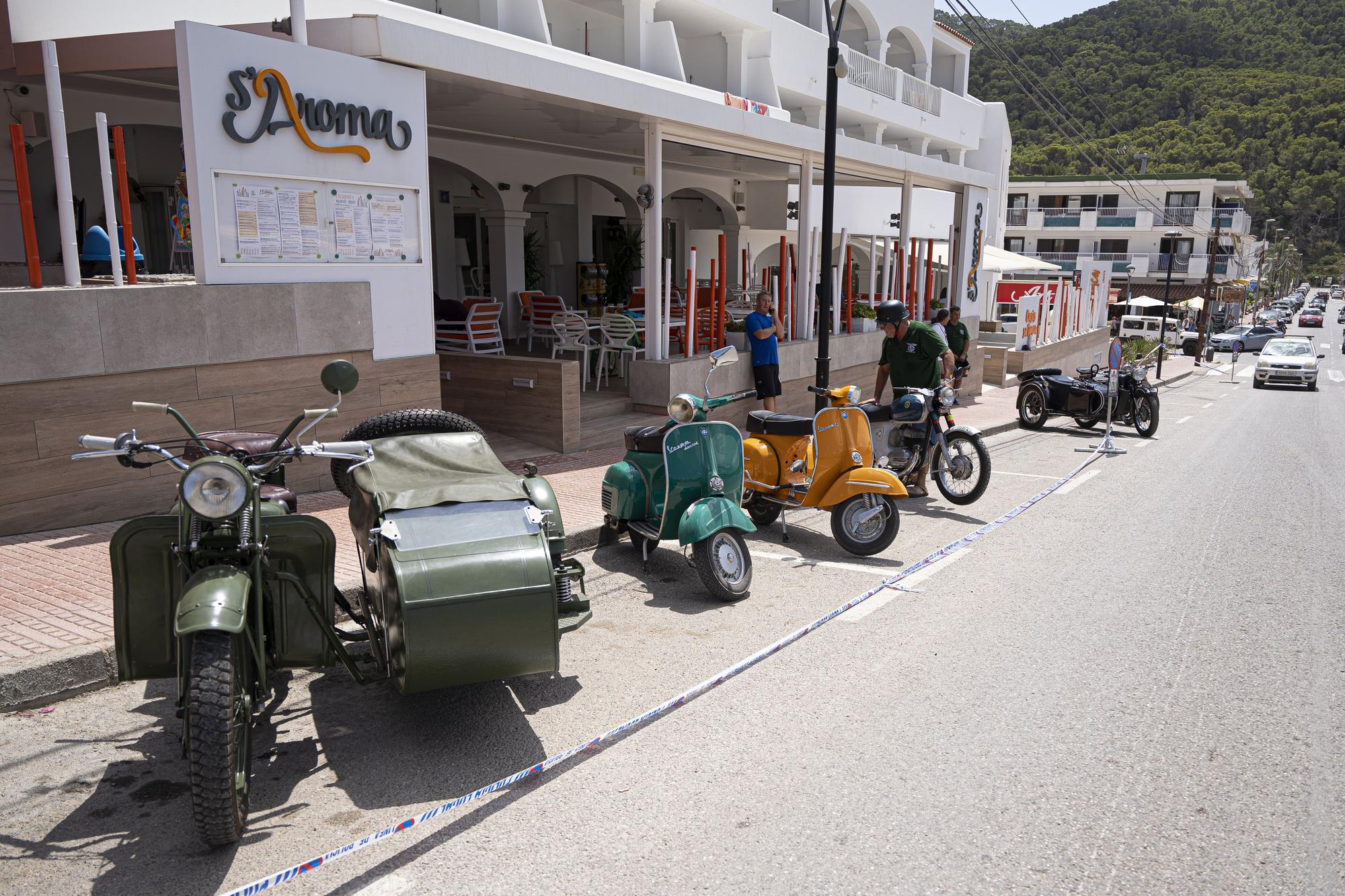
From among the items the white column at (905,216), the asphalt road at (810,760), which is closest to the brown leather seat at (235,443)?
the asphalt road at (810,760)

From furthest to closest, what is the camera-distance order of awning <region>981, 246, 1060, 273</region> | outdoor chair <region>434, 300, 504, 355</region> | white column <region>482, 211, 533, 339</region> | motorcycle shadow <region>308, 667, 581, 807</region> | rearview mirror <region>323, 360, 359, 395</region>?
1. awning <region>981, 246, 1060, 273</region>
2. white column <region>482, 211, 533, 339</region>
3. outdoor chair <region>434, 300, 504, 355</region>
4. rearview mirror <region>323, 360, 359, 395</region>
5. motorcycle shadow <region>308, 667, 581, 807</region>

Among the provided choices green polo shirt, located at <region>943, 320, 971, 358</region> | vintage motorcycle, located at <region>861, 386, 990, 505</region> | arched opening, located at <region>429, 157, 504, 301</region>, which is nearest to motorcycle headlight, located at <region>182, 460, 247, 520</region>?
vintage motorcycle, located at <region>861, 386, 990, 505</region>

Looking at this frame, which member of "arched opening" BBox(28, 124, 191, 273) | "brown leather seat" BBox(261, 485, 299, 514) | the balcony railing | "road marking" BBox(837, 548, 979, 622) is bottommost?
"road marking" BBox(837, 548, 979, 622)

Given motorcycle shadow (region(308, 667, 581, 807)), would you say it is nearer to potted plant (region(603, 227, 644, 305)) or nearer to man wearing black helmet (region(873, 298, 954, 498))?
man wearing black helmet (region(873, 298, 954, 498))

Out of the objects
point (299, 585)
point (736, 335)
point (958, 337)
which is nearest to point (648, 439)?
point (299, 585)

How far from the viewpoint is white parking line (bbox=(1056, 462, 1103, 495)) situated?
10.2m

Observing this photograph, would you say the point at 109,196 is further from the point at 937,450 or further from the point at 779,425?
the point at 937,450

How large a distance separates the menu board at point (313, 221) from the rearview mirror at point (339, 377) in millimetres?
3929

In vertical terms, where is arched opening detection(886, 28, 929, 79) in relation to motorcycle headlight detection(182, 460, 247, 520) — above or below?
above

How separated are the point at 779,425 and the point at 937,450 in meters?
2.24

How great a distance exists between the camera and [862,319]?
56.7 ft

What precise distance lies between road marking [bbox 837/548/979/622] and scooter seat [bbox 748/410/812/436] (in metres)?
1.43

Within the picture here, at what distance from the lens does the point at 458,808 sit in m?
3.65

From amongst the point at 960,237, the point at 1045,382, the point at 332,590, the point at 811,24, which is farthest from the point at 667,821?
the point at 811,24
